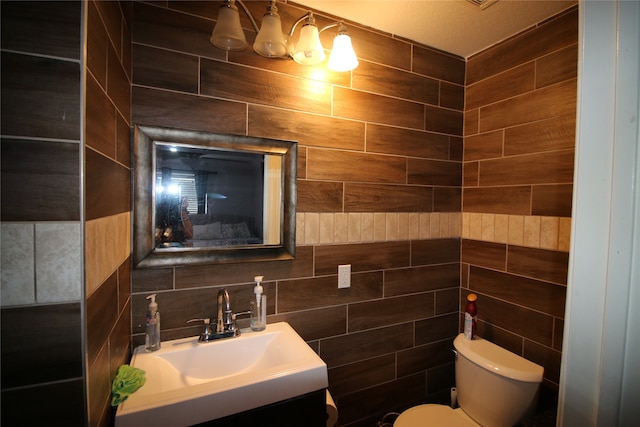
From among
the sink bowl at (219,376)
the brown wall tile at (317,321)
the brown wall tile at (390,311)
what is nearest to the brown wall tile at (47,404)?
the sink bowl at (219,376)

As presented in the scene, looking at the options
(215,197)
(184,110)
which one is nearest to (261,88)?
(184,110)

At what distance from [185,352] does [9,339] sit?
653 mm

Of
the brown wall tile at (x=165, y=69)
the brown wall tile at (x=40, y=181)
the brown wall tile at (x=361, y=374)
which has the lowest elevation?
the brown wall tile at (x=361, y=374)

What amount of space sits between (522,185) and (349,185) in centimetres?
92

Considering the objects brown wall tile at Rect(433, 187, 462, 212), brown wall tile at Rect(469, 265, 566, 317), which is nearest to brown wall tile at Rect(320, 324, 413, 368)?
brown wall tile at Rect(469, 265, 566, 317)

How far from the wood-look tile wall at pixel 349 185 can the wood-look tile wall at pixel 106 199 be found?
14 cm

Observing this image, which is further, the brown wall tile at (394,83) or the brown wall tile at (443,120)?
the brown wall tile at (443,120)

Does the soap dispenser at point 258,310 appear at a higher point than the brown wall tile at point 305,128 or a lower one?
lower

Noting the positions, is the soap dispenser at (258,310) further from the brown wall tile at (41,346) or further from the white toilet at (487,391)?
the white toilet at (487,391)

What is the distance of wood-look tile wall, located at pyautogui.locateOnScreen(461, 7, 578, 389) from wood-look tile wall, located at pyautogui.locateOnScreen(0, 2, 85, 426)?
1815mm

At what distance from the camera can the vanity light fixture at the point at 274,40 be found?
1.07 m

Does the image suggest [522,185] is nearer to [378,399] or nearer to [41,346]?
[378,399]

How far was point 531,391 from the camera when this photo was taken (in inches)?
49.6

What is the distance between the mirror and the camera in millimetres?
1115
